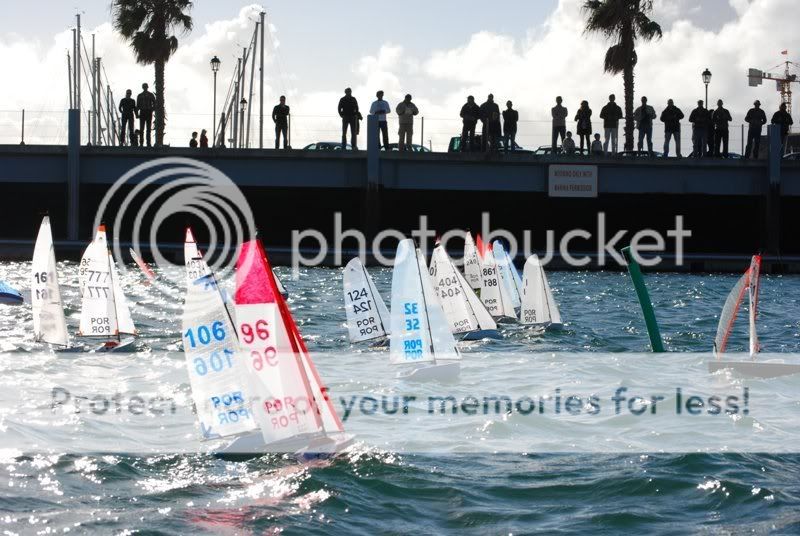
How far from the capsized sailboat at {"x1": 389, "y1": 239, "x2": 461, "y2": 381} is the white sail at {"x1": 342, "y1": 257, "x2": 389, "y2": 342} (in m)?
3.94

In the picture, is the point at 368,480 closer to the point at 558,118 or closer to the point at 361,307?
the point at 361,307

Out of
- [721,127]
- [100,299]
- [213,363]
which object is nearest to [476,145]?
[721,127]

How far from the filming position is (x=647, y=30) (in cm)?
4212

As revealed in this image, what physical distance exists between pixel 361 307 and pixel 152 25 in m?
27.2

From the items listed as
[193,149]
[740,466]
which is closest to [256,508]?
[740,466]

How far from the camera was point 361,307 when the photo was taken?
20.7m

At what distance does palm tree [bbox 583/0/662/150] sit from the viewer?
1630 inches

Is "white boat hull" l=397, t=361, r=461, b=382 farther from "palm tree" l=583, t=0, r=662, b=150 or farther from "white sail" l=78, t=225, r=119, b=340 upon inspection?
"palm tree" l=583, t=0, r=662, b=150

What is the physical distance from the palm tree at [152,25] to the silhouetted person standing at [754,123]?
20243 millimetres

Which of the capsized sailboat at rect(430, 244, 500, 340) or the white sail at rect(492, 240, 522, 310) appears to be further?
the white sail at rect(492, 240, 522, 310)

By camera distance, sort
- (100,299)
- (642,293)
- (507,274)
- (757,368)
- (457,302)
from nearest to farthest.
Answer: (642,293), (757,368), (100,299), (457,302), (507,274)

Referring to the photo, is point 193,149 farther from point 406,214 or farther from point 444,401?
point 444,401

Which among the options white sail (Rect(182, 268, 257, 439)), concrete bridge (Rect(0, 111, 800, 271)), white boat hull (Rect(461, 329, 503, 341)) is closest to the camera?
white sail (Rect(182, 268, 257, 439))

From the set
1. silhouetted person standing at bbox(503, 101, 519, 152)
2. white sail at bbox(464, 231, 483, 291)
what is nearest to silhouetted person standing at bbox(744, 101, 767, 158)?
silhouetted person standing at bbox(503, 101, 519, 152)
